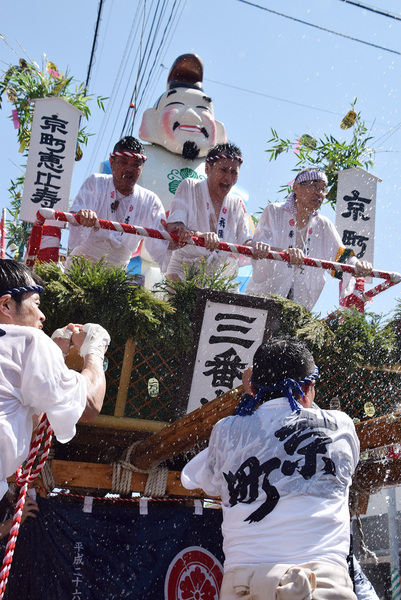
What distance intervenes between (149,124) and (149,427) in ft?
22.2

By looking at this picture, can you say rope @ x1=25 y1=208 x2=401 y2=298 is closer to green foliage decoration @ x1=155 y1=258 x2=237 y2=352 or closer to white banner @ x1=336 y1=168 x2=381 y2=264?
green foliage decoration @ x1=155 y1=258 x2=237 y2=352

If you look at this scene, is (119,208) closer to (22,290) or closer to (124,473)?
(124,473)

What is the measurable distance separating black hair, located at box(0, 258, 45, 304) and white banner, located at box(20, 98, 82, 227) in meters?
5.15

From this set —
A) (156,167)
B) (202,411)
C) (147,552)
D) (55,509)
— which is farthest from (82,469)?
(156,167)

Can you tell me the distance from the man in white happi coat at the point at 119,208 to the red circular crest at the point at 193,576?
275 cm

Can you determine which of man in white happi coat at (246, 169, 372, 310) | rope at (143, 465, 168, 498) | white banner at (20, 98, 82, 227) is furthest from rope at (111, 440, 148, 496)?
white banner at (20, 98, 82, 227)

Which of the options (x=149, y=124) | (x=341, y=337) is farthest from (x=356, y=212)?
(x=341, y=337)

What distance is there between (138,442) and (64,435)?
1.75 m

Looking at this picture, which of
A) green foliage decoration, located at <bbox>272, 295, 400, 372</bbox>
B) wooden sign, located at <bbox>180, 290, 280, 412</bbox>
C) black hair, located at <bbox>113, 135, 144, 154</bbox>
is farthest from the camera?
black hair, located at <bbox>113, 135, 144, 154</bbox>

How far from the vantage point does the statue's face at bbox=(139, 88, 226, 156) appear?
375 inches

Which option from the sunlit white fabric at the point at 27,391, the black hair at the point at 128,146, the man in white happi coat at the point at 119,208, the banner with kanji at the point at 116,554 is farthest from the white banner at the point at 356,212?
the sunlit white fabric at the point at 27,391

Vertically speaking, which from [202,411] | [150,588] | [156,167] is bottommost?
[150,588]

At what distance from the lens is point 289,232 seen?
632 centimetres

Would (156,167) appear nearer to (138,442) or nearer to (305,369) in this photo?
(138,442)
